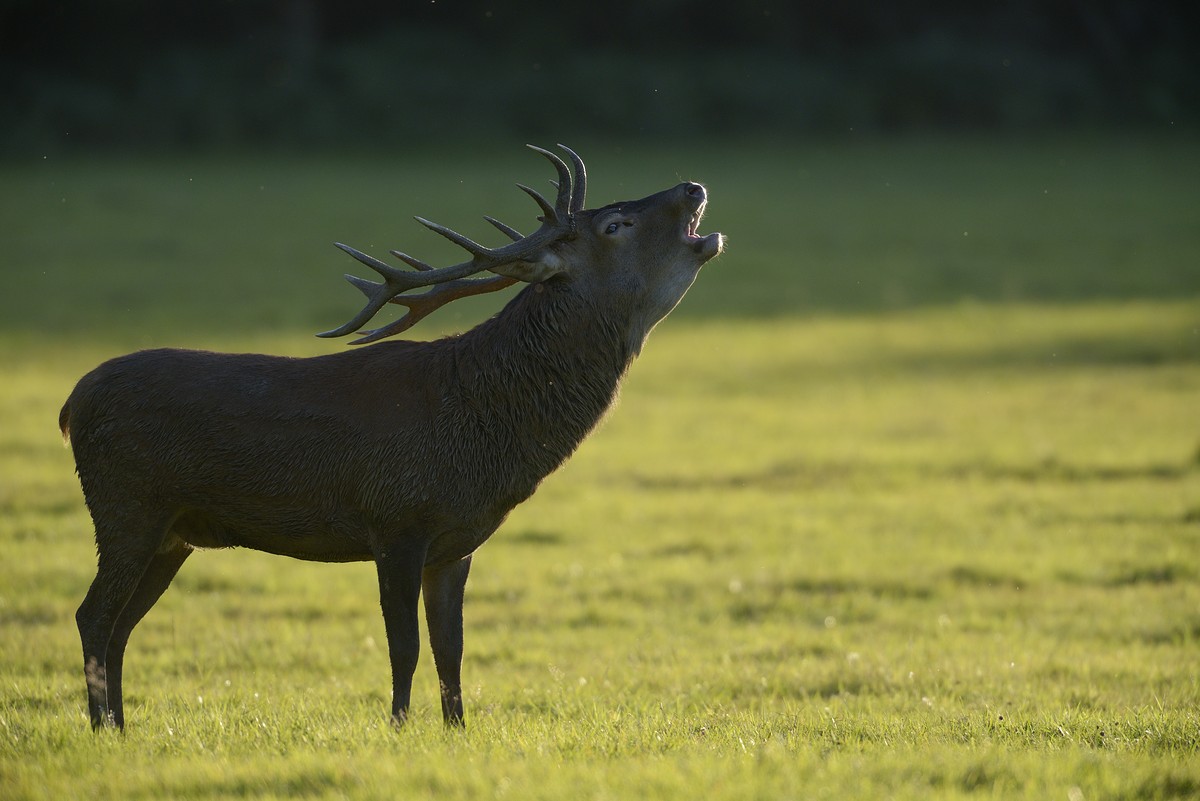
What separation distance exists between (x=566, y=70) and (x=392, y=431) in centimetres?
4605

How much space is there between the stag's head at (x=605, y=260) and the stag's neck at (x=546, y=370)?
0.36ft

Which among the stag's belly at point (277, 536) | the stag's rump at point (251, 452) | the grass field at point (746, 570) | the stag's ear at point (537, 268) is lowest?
the grass field at point (746, 570)

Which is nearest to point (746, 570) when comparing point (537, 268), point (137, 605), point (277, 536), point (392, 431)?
point (537, 268)

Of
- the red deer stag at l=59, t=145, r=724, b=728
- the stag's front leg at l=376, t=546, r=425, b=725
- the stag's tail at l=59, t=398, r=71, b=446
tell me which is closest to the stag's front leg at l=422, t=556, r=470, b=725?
the red deer stag at l=59, t=145, r=724, b=728

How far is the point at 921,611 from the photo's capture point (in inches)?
409

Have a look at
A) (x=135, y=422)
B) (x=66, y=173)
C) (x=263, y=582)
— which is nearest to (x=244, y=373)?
(x=135, y=422)

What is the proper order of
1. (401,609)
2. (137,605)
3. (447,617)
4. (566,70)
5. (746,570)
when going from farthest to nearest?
1. (566,70)
2. (746,570)
3. (137,605)
4. (447,617)
5. (401,609)

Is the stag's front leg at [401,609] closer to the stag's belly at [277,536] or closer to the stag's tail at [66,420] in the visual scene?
the stag's belly at [277,536]

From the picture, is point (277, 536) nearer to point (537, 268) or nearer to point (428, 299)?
point (428, 299)

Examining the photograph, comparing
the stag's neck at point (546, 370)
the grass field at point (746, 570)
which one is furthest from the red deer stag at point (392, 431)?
the grass field at point (746, 570)

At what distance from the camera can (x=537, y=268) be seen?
7457 mm

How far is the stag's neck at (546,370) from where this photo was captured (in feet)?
24.1

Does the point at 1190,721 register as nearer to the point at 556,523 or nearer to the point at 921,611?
the point at 921,611

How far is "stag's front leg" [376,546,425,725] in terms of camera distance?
273 inches
